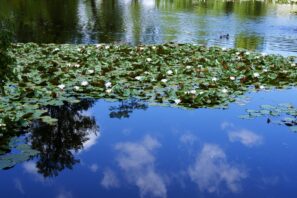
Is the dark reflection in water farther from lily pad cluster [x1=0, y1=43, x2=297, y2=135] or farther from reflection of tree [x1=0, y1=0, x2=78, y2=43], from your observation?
lily pad cluster [x1=0, y1=43, x2=297, y2=135]

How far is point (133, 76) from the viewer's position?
37.9 feet

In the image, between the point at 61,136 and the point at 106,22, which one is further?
the point at 106,22

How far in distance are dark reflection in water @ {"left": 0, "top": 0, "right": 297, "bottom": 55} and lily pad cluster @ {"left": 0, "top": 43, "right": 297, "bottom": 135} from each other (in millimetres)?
5698

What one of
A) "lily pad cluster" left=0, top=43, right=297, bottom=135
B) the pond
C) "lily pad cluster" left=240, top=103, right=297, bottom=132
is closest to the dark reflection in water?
"lily pad cluster" left=0, top=43, right=297, bottom=135

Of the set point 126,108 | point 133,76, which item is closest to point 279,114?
point 126,108

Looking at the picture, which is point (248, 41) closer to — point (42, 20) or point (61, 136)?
point (42, 20)

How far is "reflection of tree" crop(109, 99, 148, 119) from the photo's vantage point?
9273 millimetres

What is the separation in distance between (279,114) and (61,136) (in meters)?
5.13

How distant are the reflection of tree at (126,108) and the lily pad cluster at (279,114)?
98.8 inches

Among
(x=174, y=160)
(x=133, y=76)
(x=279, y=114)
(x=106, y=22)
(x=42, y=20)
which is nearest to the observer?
(x=174, y=160)

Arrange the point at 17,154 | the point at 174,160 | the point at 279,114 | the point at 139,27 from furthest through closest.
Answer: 1. the point at 139,27
2. the point at 279,114
3. the point at 174,160
4. the point at 17,154

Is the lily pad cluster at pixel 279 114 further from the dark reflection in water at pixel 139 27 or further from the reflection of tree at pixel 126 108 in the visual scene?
the dark reflection in water at pixel 139 27

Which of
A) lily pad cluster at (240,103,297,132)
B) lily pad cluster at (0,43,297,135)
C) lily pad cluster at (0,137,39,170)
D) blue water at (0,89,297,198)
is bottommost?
blue water at (0,89,297,198)

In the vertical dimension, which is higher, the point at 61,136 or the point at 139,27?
the point at 139,27
